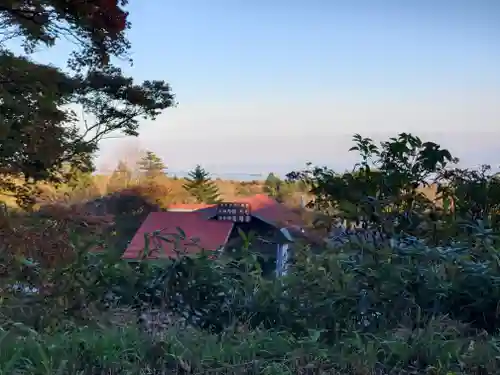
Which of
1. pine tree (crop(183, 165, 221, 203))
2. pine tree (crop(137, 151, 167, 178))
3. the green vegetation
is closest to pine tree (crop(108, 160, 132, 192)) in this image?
pine tree (crop(137, 151, 167, 178))

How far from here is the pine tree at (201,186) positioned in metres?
15.5

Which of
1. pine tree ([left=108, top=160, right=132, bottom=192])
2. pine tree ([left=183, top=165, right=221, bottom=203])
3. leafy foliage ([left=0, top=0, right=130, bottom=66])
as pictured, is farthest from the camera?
pine tree ([left=183, top=165, right=221, bottom=203])

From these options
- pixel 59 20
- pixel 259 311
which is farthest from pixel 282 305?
pixel 59 20

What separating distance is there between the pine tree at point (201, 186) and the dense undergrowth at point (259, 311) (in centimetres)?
1271

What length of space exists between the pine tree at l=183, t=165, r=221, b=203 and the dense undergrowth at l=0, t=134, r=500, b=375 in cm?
1271

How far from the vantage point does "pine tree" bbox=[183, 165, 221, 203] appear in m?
15.5

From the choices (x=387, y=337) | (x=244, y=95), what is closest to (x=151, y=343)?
(x=387, y=337)

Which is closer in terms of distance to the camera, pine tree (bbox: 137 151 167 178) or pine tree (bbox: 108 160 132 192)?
pine tree (bbox: 108 160 132 192)

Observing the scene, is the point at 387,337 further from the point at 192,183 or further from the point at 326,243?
the point at 192,183

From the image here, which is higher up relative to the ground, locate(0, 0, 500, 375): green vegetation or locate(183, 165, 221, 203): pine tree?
locate(0, 0, 500, 375): green vegetation

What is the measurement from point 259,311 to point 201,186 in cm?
1445

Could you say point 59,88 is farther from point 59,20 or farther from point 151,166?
point 151,166

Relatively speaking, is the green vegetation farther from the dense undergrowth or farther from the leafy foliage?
the leafy foliage

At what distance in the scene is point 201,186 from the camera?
1659 centimetres
